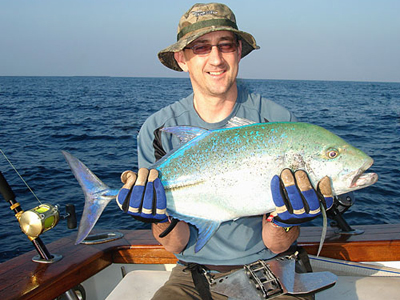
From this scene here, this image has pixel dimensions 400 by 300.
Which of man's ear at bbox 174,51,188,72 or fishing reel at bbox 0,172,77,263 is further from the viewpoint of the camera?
man's ear at bbox 174,51,188,72

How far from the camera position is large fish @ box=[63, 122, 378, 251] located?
7.24ft

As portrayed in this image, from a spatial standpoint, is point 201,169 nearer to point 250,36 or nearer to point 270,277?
point 270,277

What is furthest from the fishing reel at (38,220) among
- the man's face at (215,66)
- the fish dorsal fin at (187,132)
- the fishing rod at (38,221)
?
the man's face at (215,66)

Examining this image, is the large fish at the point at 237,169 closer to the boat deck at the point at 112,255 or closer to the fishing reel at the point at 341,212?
the boat deck at the point at 112,255

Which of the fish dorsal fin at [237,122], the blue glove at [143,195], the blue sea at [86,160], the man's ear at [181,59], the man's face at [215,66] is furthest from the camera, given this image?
the blue sea at [86,160]

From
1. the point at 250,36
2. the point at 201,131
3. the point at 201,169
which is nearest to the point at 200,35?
the point at 250,36

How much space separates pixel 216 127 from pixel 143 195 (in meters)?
0.93

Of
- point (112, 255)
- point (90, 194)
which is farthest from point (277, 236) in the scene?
point (112, 255)

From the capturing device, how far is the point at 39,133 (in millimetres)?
16000

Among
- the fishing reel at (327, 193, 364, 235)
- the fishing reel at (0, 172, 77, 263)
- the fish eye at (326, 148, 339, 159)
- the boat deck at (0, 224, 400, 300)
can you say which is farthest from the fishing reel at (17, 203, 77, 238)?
the fishing reel at (327, 193, 364, 235)

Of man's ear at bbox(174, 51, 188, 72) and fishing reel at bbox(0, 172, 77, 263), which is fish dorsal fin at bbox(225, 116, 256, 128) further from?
fishing reel at bbox(0, 172, 77, 263)

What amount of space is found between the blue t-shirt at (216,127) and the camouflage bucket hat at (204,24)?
1.62 feet

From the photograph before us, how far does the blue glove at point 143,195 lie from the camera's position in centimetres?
228

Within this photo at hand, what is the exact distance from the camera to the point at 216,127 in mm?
2861
